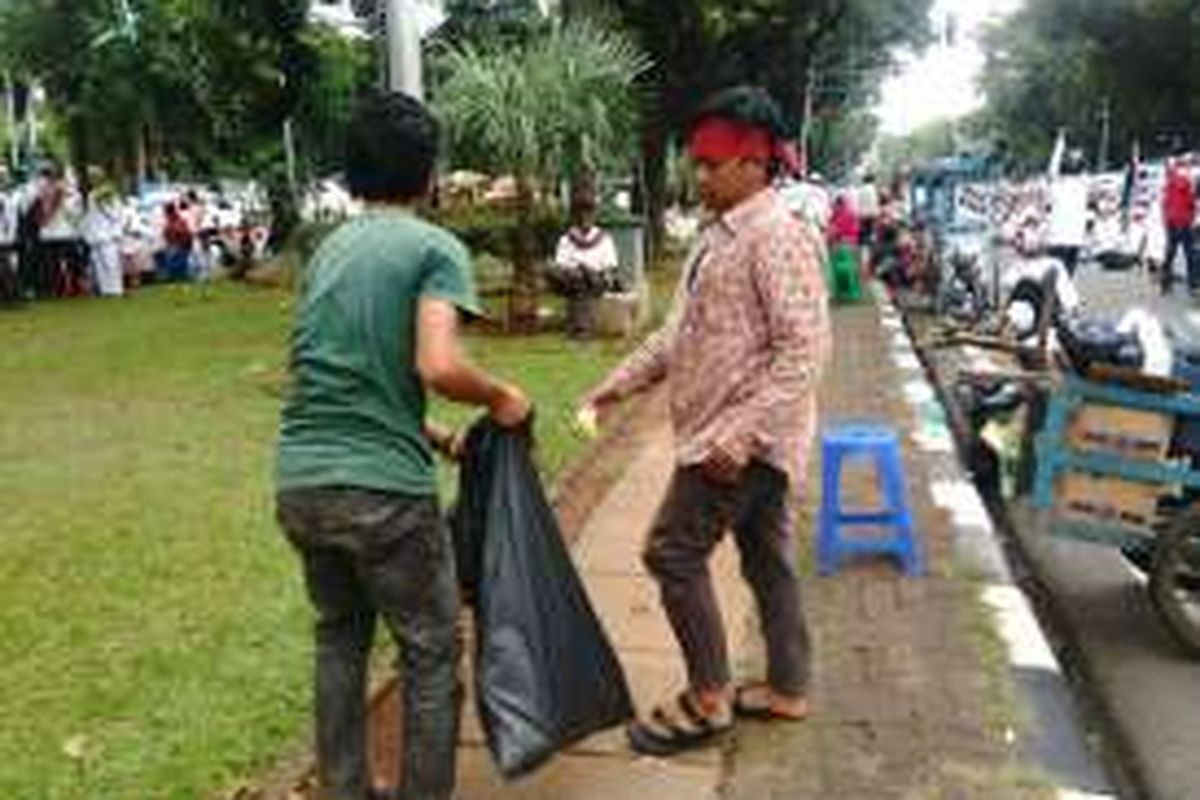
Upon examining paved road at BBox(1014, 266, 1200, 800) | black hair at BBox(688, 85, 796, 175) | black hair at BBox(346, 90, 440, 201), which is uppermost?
black hair at BBox(688, 85, 796, 175)

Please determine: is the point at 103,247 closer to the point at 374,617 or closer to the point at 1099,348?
the point at 1099,348

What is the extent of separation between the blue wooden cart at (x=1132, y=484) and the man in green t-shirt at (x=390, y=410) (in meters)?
2.93

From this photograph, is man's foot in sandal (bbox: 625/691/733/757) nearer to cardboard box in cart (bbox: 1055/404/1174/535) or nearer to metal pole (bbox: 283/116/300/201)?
cardboard box in cart (bbox: 1055/404/1174/535)

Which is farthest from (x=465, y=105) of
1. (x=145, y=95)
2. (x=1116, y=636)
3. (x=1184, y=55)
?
(x=1184, y=55)

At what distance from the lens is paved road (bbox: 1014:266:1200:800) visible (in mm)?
5633

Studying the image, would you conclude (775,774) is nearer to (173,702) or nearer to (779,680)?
(779,680)

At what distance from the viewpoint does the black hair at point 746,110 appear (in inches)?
189

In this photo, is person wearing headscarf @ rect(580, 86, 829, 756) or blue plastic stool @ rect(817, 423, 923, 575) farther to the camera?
blue plastic stool @ rect(817, 423, 923, 575)

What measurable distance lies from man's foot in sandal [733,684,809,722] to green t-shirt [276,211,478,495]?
164 cm

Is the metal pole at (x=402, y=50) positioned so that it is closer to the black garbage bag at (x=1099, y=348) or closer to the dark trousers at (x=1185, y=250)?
the black garbage bag at (x=1099, y=348)

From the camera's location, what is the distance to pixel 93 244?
2319 cm

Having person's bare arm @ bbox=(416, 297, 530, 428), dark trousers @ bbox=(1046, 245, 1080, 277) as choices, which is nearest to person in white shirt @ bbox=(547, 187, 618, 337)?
dark trousers @ bbox=(1046, 245, 1080, 277)

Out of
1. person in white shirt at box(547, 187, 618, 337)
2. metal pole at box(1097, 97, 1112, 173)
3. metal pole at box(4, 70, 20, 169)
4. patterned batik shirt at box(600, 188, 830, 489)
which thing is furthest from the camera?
metal pole at box(1097, 97, 1112, 173)

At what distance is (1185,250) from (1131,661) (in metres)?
16.7
